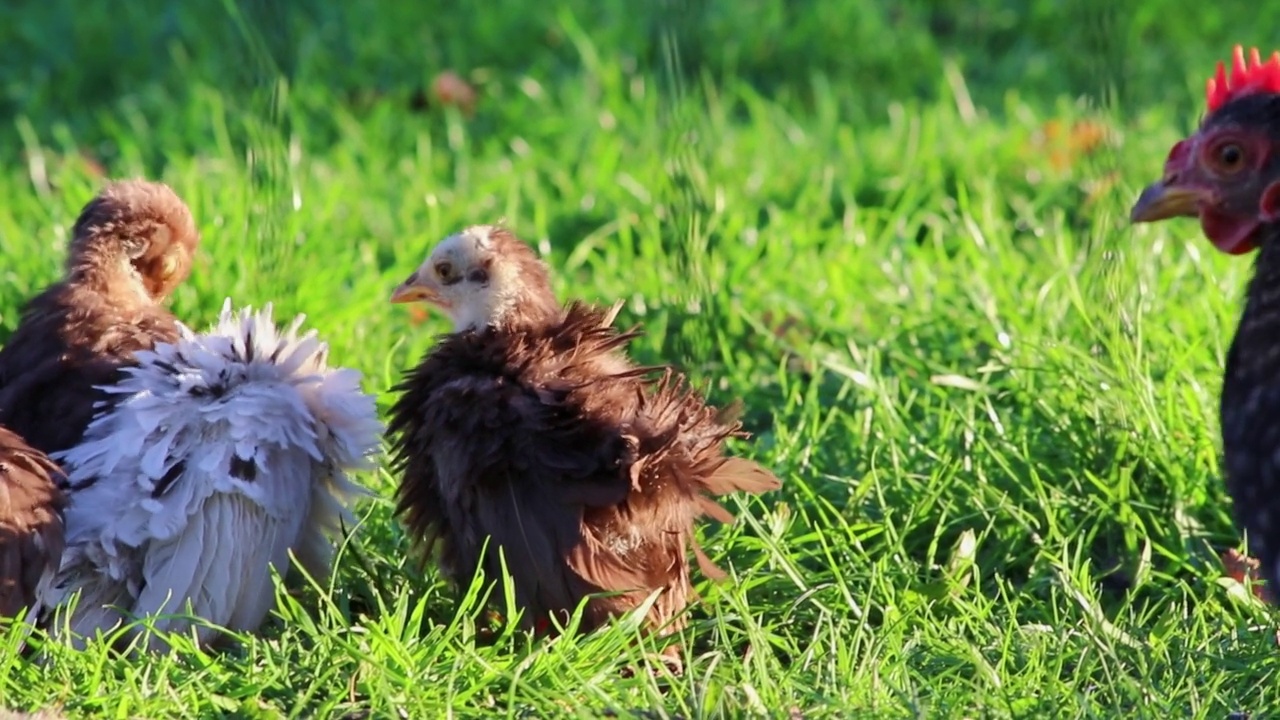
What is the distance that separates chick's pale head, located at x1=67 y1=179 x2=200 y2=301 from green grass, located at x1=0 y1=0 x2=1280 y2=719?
7.5 inches

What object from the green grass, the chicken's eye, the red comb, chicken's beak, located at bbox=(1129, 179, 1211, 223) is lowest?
the green grass

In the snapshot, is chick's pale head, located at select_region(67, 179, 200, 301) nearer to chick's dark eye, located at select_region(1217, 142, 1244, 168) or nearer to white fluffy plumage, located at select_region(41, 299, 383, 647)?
white fluffy plumage, located at select_region(41, 299, 383, 647)

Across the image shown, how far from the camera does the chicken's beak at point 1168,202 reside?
9.16 feet

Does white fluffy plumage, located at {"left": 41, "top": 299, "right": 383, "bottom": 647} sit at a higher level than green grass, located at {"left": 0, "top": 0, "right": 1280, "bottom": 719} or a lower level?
higher

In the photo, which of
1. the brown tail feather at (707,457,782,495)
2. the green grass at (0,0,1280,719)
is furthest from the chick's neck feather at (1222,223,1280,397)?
the brown tail feather at (707,457,782,495)

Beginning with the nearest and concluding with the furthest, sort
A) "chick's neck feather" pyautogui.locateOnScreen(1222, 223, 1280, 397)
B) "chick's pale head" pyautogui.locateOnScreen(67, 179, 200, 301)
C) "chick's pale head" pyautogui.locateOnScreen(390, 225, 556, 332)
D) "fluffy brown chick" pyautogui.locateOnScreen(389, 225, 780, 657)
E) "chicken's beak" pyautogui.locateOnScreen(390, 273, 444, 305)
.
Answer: "chick's neck feather" pyautogui.locateOnScreen(1222, 223, 1280, 397), "fluffy brown chick" pyautogui.locateOnScreen(389, 225, 780, 657), "chick's pale head" pyautogui.locateOnScreen(390, 225, 556, 332), "chicken's beak" pyautogui.locateOnScreen(390, 273, 444, 305), "chick's pale head" pyautogui.locateOnScreen(67, 179, 200, 301)

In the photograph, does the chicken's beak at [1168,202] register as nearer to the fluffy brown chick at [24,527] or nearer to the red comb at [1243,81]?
the red comb at [1243,81]

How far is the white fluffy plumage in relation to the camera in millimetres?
2750

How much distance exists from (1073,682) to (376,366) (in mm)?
1811

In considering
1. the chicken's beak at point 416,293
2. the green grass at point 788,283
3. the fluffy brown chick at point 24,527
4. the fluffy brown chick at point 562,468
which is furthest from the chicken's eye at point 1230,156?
the fluffy brown chick at point 24,527

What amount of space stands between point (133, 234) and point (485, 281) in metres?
0.73

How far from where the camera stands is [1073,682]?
101 inches

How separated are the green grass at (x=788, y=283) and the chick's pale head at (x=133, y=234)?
19cm

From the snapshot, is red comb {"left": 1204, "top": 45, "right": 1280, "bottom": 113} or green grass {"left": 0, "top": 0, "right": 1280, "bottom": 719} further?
red comb {"left": 1204, "top": 45, "right": 1280, "bottom": 113}
